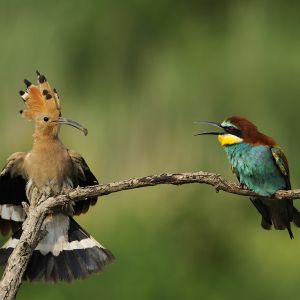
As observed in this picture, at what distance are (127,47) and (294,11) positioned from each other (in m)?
1.48

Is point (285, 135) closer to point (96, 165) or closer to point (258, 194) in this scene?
point (96, 165)

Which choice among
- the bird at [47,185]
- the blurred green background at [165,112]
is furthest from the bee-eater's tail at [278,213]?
the blurred green background at [165,112]

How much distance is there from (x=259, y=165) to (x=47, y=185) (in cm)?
92

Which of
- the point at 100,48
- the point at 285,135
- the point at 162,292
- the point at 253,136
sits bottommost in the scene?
the point at 162,292

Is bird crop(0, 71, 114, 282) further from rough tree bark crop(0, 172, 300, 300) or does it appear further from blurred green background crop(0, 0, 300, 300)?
blurred green background crop(0, 0, 300, 300)

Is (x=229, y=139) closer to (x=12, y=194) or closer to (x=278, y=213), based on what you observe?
(x=278, y=213)

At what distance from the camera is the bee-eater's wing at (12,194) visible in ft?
14.1

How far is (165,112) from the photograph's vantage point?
822 cm

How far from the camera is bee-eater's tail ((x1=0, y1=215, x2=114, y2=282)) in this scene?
14.3 ft

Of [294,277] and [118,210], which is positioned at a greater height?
[118,210]

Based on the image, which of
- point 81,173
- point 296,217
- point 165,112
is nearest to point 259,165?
point 296,217

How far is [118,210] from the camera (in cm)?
771

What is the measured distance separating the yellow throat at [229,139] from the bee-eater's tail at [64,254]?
30.8 inches

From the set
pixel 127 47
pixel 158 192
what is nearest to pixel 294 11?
pixel 127 47
